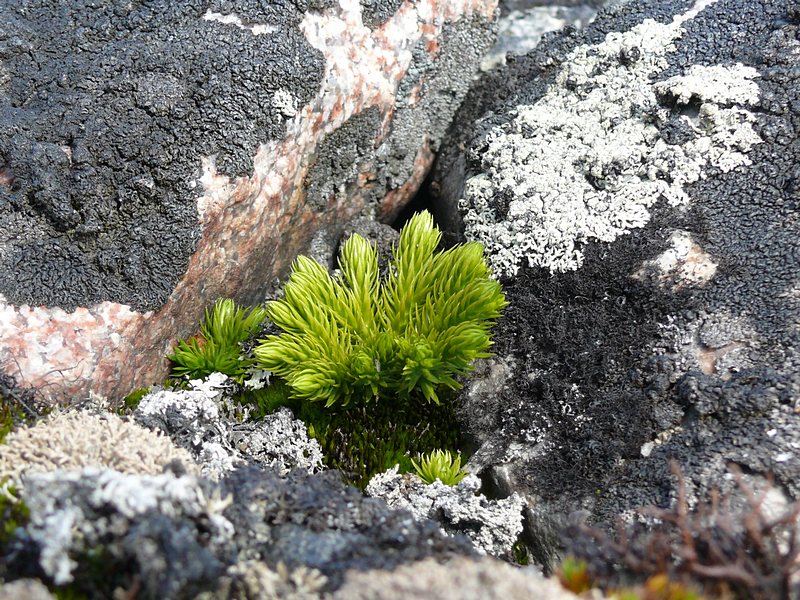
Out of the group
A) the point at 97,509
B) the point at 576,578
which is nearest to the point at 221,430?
the point at 97,509

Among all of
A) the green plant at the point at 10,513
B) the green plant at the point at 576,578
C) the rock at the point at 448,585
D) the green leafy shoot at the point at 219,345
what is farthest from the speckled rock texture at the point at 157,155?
the green plant at the point at 576,578

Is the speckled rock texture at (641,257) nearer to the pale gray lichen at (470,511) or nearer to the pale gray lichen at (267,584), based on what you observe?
the pale gray lichen at (470,511)

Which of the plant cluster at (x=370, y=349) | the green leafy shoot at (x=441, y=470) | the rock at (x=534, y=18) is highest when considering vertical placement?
the rock at (x=534, y=18)

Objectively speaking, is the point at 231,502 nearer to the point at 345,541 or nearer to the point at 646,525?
the point at 345,541

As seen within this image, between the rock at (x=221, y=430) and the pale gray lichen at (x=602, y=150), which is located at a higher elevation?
the pale gray lichen at (x=602, y=150)

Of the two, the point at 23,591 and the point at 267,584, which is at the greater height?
the point at 267,584

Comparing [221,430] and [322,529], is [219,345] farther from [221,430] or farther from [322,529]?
[322,529]

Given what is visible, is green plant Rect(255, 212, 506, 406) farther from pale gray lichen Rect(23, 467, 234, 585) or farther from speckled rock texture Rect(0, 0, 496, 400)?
pale gray lichen Rect(23, 467, 234, 585)
